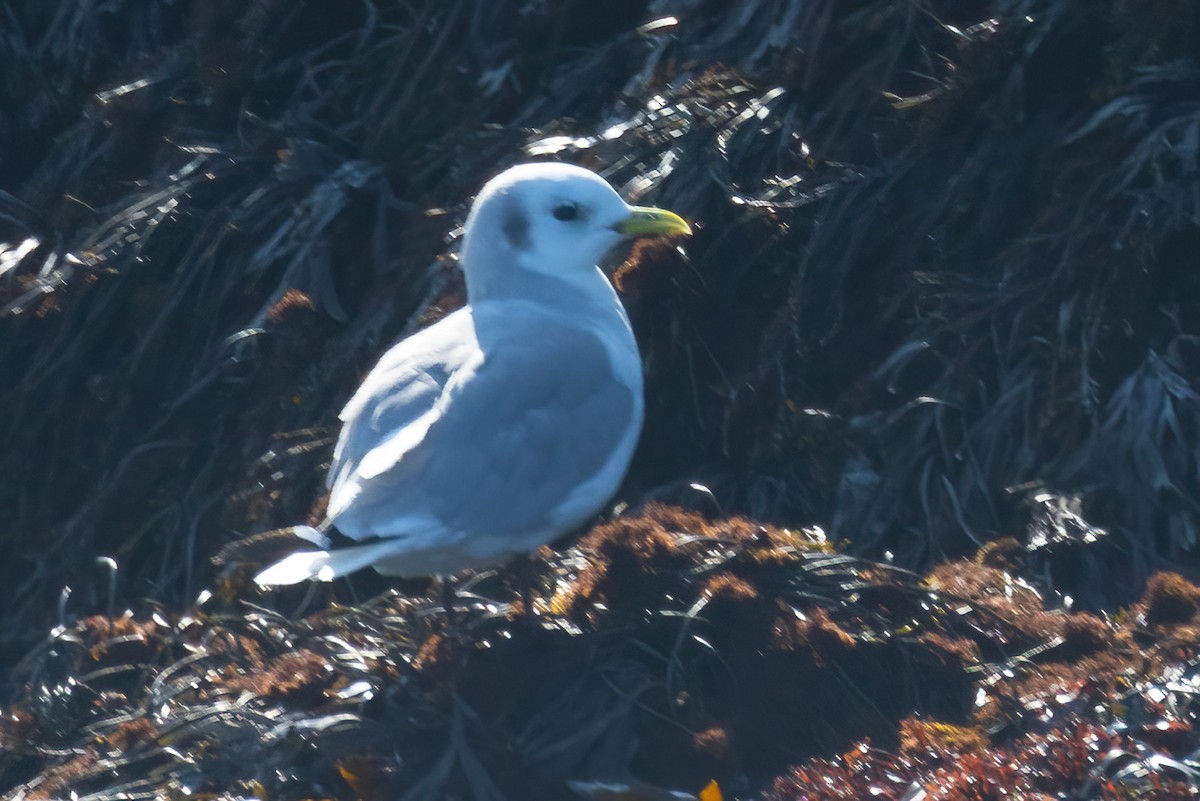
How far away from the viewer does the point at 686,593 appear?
12.6 feet

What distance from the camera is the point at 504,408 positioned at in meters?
4.07

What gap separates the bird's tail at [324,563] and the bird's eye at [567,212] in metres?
1.40

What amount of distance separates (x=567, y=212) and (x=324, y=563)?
156 cm

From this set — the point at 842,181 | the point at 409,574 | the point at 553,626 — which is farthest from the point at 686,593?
the point at 842,181

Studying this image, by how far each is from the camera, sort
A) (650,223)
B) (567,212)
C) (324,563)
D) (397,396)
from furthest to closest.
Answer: (567,212) → (650,223) → (397,396) → (324,563)

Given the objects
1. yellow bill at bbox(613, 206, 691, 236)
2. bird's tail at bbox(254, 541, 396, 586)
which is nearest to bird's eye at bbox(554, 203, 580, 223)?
yellow bill at bbox(613, 206, 691, 236)

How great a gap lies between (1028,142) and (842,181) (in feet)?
2.06

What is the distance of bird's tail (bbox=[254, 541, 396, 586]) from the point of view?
3.62m

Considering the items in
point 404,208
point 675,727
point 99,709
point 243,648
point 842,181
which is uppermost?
point 842,181

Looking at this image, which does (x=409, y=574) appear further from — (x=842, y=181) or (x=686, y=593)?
(x=842, y=181)

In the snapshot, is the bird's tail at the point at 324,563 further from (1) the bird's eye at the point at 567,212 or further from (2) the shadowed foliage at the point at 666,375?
(1) the bird's eye at the point at 567,212

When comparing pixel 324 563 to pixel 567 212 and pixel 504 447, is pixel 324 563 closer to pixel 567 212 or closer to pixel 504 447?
pixel 504 447

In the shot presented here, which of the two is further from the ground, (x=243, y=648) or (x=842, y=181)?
(x=842, y=181)

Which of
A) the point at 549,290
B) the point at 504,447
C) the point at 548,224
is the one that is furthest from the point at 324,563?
A: the point at 548,224
